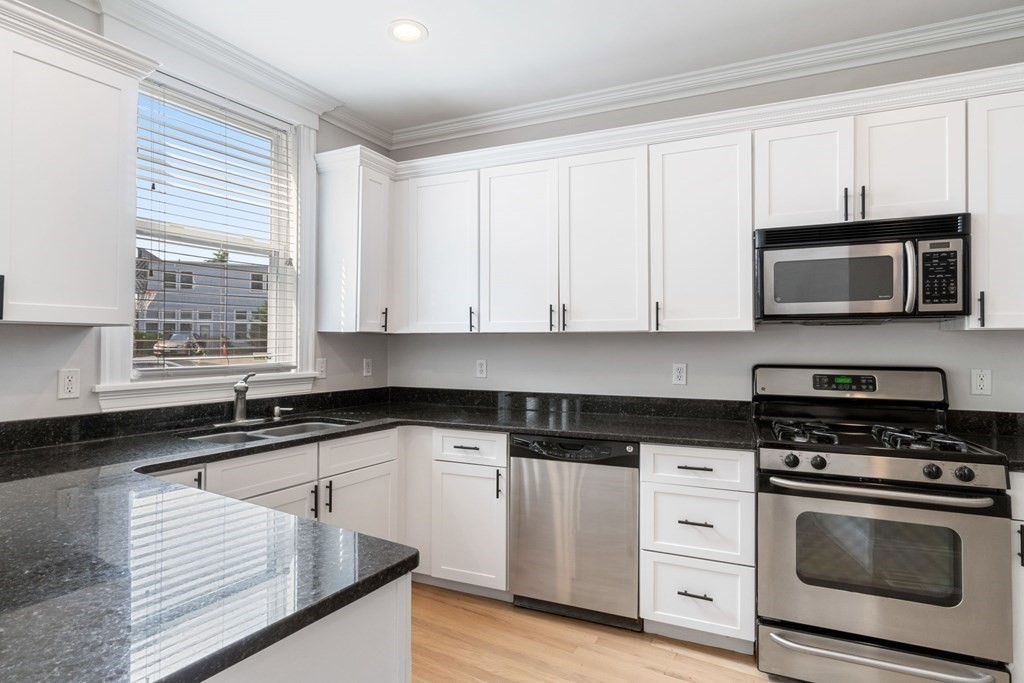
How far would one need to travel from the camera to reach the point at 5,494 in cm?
141

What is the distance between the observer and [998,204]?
7.11 feet

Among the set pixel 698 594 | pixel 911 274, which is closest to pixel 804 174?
pixel 911 274

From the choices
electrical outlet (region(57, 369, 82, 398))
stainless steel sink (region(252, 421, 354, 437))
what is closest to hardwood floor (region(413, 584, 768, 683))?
stainless steel sink (region(252, 421, 354, 437))

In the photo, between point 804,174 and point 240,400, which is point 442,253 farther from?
point 804,174

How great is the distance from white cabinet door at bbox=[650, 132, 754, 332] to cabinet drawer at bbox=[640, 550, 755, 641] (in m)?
1.06

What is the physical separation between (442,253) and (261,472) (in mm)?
1573

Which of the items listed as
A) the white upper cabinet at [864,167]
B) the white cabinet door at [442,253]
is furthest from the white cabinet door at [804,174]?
the white cabinet door at [442,253]

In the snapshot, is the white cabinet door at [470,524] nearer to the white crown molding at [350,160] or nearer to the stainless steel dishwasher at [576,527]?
the stainless steel dishwasher at [576,527]

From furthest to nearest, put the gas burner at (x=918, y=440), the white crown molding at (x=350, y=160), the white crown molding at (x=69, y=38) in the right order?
the white crown molding at (x=350, y=160) < the gas burner at (x=918, y=440) < the white crown molding at (x=69, y=38)

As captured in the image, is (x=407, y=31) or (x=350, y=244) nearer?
(x=407, y=31)

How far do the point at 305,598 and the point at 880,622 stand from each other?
83.9 inches

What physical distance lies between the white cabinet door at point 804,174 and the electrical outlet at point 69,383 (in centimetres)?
293

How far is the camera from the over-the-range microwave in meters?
2.18

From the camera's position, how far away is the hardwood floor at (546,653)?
2.16 meters
